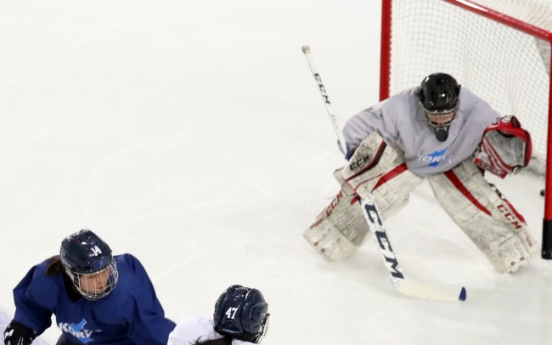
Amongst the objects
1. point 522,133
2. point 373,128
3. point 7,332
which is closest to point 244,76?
point 373,128

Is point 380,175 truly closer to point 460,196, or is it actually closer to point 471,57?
point 460,196

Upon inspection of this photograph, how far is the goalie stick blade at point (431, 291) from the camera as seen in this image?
3.85 meters

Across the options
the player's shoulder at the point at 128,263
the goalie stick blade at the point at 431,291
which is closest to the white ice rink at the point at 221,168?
the goalie stick blade at the point at 431,291

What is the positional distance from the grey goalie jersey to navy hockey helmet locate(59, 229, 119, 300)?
1364 mm

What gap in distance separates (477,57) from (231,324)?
8.27 feet

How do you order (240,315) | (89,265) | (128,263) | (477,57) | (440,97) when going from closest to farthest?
(240,315) < (89,265) < (128,263) < (440,97) < (477,57)

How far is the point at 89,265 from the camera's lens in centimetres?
280

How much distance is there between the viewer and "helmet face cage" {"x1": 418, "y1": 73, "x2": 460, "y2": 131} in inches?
146

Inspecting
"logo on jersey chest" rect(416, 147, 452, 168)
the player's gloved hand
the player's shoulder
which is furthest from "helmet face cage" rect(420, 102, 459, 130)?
the player's gloved hand

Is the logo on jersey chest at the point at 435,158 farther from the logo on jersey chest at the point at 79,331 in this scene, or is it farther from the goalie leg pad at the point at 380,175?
the logo on jersey chest at the point at 79,331

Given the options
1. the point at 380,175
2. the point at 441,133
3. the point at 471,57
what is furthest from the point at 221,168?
the point at 441,133

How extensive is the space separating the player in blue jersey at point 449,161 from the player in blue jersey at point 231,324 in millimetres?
1395

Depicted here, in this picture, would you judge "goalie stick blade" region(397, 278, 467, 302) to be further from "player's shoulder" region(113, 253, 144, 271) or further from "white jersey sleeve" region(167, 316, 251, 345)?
"white jersey sleeve" region(167, 316, 251, 345)

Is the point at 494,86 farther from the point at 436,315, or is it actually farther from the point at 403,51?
the point at 436,315
